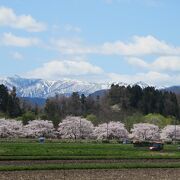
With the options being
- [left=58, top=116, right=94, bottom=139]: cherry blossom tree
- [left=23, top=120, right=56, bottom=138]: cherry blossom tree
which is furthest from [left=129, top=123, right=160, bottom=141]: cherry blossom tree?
[left=23, top=120, right=56, bottom=138]: cherry blossom tree

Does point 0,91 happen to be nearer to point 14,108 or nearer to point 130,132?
point 14,108

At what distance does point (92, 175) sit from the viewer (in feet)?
96.7

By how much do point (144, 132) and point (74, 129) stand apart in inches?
642

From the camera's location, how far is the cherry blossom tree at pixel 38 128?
339ft

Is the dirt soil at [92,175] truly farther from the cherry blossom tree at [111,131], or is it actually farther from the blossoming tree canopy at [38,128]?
the cherry blossom tree at [111,131]

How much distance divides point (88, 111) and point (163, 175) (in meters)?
128

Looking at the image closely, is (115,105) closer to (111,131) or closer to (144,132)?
(144,132)

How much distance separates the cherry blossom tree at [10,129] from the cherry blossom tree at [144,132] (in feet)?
86.3

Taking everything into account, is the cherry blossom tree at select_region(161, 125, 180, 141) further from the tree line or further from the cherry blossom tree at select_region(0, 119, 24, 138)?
the cherry blossom tree at select_region(0, 119, 24, 138)

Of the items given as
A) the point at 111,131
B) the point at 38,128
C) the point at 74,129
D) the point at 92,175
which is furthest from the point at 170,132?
the point at 92,175

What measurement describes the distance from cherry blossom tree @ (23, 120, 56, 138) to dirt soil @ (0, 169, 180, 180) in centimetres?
7097

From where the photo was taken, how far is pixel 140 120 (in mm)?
125000

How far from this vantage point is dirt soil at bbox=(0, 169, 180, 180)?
91.1 feet

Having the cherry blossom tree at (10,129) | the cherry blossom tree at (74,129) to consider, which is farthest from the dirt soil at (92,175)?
the cherry blossom tree at (74,129)
